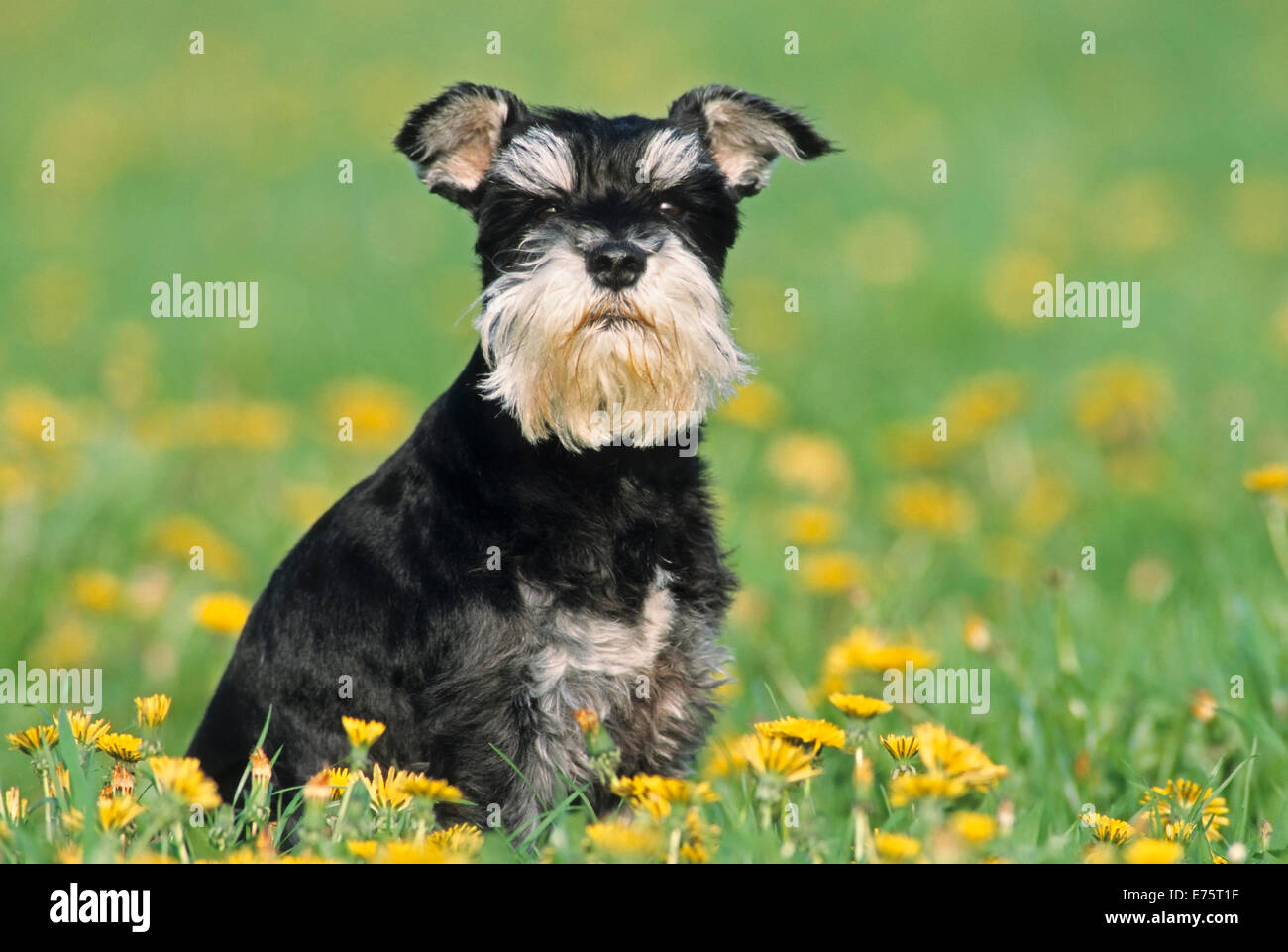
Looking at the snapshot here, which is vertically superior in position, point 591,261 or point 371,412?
point 371,412

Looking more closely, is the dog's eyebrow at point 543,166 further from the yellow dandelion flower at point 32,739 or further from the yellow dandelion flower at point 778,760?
the yellow dandelion flower at point 32,739

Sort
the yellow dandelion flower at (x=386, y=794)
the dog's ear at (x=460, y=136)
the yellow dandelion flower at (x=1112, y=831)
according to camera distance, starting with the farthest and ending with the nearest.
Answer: the dog's ear at (x=460, y=136)
the yellow dandelion flower at (x=1112, y=831)
the yellow dandelion flower at (x=386, y=794)

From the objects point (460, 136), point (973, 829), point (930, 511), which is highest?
point (460, 136)

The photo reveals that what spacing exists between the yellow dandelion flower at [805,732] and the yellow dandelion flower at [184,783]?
1.33 m

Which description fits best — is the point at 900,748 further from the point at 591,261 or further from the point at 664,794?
the point at 591,261

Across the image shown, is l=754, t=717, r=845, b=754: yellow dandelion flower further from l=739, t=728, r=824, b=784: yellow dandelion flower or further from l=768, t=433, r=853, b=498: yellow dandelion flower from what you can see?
l=768, t=433, r=853, b=498: yellow dandelion flower

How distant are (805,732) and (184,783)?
4.77 feet

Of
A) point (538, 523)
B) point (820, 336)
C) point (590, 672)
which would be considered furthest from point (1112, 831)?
point (820, 336)

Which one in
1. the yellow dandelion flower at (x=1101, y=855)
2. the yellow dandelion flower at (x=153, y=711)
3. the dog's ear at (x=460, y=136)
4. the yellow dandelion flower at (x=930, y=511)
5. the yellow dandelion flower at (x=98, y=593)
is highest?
the dog's ear at (x=460, y=136)

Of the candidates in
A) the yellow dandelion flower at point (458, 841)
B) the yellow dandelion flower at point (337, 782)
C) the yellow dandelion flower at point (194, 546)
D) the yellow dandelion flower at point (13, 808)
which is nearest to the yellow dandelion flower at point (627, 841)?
the yellow dandelion flower at point (458, 841)

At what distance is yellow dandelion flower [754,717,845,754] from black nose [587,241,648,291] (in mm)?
1224

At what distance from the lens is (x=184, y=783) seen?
10.6ft

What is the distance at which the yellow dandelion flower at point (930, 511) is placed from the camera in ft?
24.3

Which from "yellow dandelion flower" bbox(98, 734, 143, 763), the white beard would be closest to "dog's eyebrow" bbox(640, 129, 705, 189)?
the white beard
